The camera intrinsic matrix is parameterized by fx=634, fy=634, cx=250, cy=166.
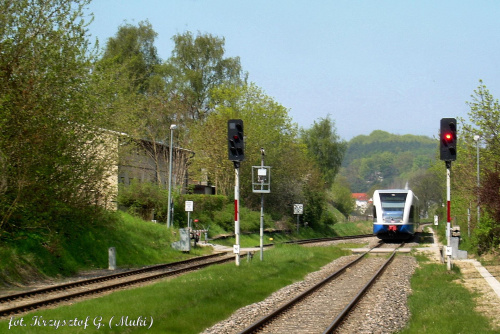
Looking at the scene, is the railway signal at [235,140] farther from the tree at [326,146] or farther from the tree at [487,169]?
the tree at [326,146]

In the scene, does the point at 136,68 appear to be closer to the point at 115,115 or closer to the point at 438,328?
the point at 115,115

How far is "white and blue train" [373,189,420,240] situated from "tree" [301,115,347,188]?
4624 centimetres

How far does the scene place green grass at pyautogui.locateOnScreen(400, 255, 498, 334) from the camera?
11.5 metres

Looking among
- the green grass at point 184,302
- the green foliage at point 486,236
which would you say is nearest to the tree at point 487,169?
the green foliage at point 486,236

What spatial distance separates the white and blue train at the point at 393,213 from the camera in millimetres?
40562

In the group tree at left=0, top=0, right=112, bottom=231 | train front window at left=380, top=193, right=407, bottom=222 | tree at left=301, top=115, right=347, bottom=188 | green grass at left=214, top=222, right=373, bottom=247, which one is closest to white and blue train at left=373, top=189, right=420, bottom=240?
train front window at left=380, top=193, right=407, bottom=222

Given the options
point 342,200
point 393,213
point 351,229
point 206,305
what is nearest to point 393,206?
point 393,213

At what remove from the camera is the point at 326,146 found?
88.9 metres

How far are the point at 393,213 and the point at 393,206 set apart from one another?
1.54 feet

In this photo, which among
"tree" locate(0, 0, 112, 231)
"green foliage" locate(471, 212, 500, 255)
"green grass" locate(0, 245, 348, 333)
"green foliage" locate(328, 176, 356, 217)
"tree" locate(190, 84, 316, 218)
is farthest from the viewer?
"green foliage" locate(328, 176, 356, 217)

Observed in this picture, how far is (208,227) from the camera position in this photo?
44.8m

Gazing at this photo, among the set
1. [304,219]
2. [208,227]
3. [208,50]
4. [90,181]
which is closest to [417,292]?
[90,181]

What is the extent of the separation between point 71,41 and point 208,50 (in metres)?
47.6

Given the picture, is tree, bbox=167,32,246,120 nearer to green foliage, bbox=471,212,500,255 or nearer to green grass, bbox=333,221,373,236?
green grass, bbox=333,221,373,236
